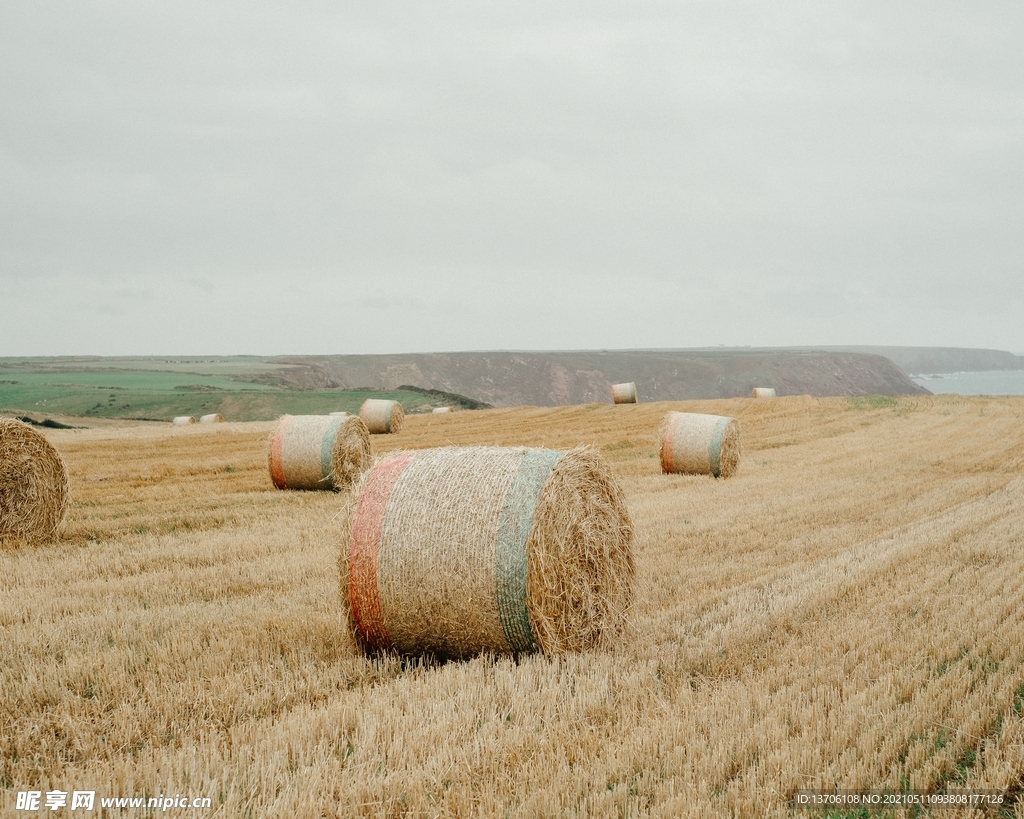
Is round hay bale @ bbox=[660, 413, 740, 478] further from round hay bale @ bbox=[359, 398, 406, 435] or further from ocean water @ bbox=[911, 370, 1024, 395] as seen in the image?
ocean water @ bbox=[911, 370, 1024, 395]

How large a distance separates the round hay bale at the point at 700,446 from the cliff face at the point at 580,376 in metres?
64.4

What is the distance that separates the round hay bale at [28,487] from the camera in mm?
8852

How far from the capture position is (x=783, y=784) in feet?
11.0

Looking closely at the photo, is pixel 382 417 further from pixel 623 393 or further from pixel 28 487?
pixel 28 487

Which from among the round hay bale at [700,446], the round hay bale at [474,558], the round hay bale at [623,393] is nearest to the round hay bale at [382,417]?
the round hay bale at [623,393]

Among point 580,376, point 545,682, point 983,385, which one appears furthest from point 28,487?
point 983,385

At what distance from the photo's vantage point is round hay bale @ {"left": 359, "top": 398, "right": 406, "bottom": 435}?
950 inches

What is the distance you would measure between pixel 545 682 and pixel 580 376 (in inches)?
3347

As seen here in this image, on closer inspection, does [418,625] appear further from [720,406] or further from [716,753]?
[720,406]

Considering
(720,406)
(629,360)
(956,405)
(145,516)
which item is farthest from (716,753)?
(629,360)

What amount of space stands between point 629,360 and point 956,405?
80.8 metres

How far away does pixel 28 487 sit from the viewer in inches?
354

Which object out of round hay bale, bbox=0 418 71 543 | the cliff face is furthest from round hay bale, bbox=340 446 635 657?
the cliff face

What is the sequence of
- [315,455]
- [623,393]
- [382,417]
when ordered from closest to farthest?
[315,455] → [382,417] → [623,393]
